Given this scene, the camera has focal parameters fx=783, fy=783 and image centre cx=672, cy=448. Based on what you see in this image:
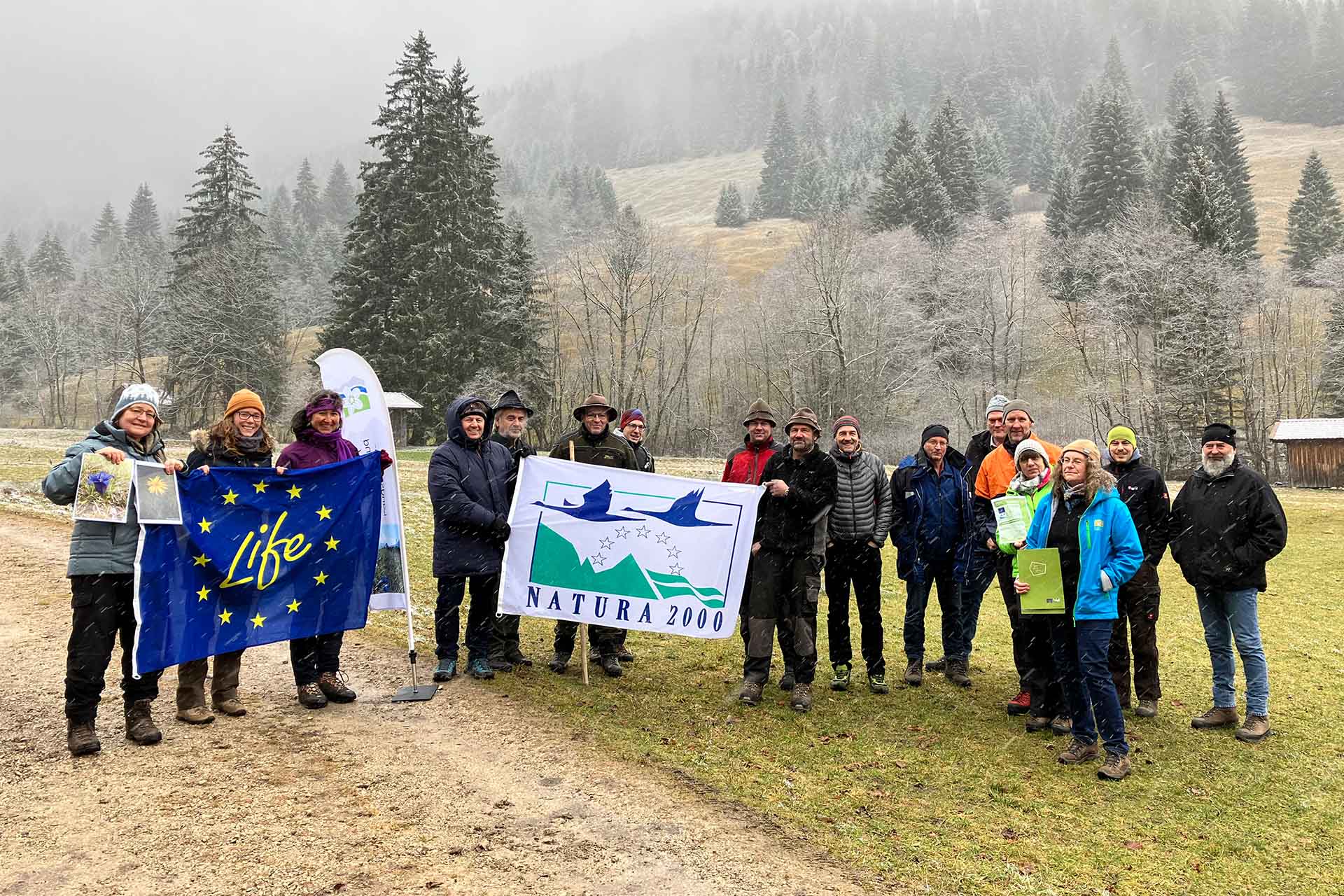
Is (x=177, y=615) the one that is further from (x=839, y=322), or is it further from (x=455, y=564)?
(x=839, y=322)

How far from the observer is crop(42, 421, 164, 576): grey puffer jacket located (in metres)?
5.29

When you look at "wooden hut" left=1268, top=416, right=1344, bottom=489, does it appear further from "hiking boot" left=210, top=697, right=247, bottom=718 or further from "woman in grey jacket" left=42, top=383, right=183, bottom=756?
"woman in grey jacket" left=42, top=383, right=183, bottom=756

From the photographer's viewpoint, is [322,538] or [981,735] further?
[322,538]

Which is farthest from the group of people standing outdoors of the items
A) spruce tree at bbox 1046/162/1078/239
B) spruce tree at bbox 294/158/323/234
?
spruce tree at bbox 294/158/323/234

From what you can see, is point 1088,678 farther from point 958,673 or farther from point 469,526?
point 469,526

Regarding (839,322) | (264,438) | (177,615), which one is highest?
(839,322)

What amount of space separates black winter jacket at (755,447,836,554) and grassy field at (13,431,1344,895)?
1.42m

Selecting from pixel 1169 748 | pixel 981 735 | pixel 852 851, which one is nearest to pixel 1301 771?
pixel 1169 748

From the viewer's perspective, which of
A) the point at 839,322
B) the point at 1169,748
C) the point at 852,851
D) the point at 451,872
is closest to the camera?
the point at 451,872

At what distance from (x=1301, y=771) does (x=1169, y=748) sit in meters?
0.80

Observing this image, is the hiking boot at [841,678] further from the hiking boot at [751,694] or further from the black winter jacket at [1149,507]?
the black winter jacket at [1149,507]

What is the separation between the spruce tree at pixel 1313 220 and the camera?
66.1 m

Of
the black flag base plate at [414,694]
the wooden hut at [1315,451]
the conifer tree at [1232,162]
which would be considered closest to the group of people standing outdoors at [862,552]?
the black flag base plate at [414,694]

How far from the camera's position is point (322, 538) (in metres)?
6.70
